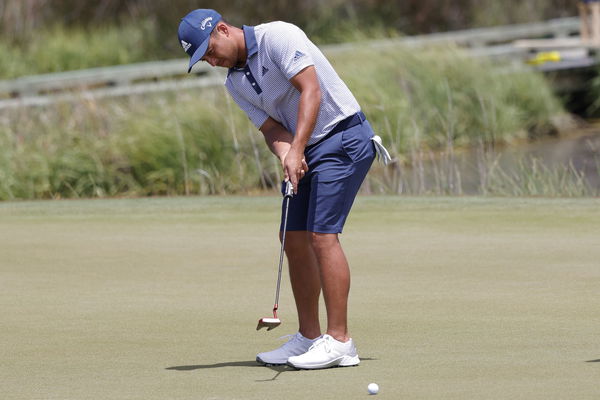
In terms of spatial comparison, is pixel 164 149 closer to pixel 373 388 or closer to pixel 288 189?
pixel 288 189

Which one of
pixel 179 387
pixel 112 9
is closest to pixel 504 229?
pixel 179 387

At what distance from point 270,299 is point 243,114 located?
8318 millimetres

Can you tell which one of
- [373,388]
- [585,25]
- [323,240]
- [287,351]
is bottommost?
[585,25]

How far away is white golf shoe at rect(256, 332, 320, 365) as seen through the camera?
19.3 ft

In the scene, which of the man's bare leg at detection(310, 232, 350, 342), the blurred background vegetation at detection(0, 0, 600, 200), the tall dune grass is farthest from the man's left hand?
the blurred background vegetation at detection(0, 0, 600, 200)

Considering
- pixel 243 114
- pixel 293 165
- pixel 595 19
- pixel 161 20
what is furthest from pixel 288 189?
pixel 161 20

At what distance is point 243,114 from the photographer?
51.8 ft

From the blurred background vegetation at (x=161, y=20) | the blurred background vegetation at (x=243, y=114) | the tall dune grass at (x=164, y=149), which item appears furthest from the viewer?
the blurred background vegetation at (x=161, y=20)

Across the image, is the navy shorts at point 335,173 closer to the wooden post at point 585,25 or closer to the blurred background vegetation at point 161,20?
the blurred background vegetation at point 161,20

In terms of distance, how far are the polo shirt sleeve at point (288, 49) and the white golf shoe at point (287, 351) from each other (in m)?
1.15

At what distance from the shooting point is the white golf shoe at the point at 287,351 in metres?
5.89

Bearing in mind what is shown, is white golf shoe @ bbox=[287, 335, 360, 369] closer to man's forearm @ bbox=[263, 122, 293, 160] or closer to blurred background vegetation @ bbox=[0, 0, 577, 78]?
man's forearm @ bbox=[263, 122, 293, 160]

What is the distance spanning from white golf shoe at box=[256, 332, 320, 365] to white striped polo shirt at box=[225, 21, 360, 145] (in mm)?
856

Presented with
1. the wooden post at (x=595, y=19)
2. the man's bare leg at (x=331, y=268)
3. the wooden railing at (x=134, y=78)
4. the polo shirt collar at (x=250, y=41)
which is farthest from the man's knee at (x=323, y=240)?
the wooden post at (x=595, y=19)
